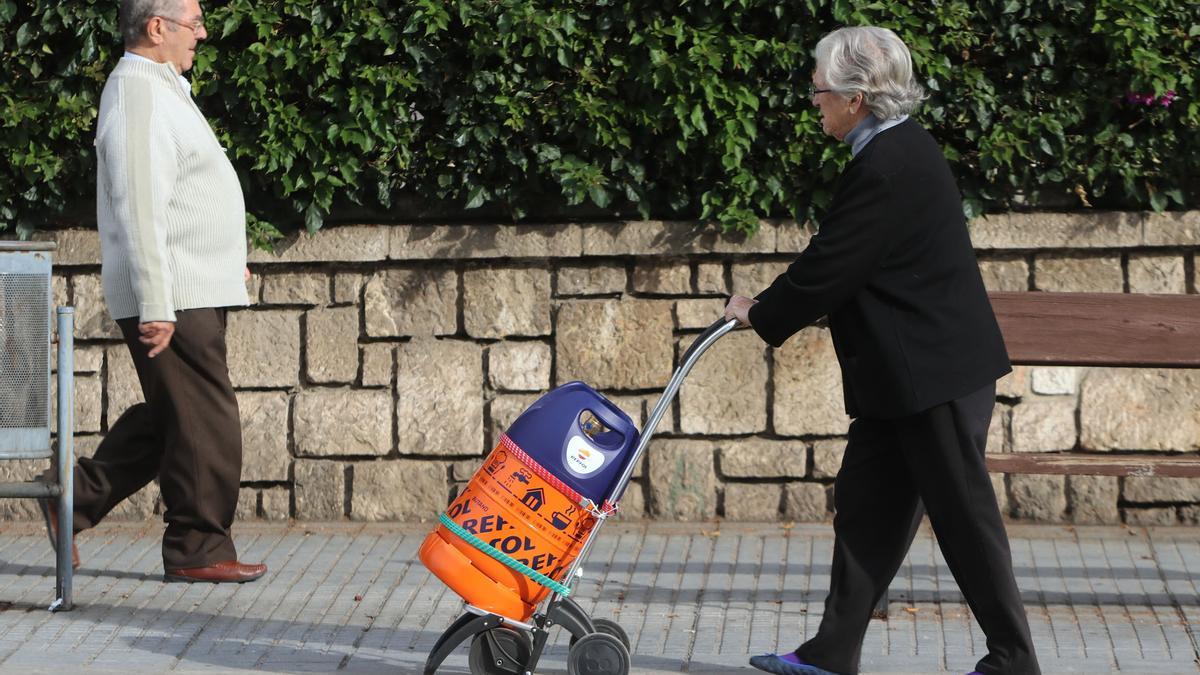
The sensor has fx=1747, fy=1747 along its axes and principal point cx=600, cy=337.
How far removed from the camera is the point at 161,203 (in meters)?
5.35

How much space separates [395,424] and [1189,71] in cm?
329

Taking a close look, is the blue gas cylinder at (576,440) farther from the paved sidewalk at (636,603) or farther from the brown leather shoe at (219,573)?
the brown leather shoe at (219,573)

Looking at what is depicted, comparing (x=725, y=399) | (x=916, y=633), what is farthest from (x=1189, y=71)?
(x=916, y=633)

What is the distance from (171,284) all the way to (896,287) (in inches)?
93.3

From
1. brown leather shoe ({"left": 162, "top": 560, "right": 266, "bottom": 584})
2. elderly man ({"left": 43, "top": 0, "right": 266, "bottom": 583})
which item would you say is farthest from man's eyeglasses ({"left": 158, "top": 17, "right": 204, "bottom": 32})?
brown leather shoe ({"left": 162, "top": 560, "right": 266, "bottom": 584})

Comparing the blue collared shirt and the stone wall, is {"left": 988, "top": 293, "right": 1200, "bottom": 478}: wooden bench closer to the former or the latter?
the stone wall

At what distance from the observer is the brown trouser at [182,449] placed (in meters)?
5.56

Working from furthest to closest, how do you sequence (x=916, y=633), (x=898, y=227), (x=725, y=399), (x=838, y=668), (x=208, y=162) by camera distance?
(x=725, y=399)
(x=208, y=162)
(x=916, y=633)
(x=838, y=668)
(x=898, y=227)

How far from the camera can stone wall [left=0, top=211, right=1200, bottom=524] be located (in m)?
6.69

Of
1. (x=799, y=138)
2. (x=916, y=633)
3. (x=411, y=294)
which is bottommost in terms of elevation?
(x=916, y=633)

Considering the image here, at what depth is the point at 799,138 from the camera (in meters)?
6.61

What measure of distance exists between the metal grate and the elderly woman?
7.42 ft

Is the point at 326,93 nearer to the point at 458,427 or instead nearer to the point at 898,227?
the point at 458,427

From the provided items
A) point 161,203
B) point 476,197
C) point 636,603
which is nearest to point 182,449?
point 161,203
